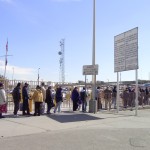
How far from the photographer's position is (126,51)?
21.2 meters

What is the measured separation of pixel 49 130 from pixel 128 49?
935 cm

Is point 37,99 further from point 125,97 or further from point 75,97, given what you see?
point 125,97

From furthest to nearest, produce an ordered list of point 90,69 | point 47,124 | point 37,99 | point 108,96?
point 108,96 < point 90,69 < point 37,99 < point 47,124

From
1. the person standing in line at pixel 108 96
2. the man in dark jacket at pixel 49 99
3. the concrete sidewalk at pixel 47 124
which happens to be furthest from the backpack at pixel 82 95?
the concrete sidewalk at pixel 47 124

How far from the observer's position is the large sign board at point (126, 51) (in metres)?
20.5

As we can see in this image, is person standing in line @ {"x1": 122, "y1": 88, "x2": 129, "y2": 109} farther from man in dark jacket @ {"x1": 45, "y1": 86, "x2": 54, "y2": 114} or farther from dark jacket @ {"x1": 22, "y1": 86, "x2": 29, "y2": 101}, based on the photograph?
dark jacket @ {"x1": 22, "y1": 86, "x2": 29, "y2": 101}

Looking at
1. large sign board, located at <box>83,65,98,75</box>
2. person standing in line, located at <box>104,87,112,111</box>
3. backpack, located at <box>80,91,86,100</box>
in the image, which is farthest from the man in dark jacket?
person standing in line, located at <box>104,87,112,111</box>

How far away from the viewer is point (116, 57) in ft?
Answer: 72.6

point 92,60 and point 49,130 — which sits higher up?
point 92,60

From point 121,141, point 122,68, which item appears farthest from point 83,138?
point 122,68

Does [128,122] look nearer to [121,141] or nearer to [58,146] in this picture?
[121,141]

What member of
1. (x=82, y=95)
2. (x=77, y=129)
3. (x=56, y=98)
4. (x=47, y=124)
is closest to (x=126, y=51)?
(x=82, y=95)

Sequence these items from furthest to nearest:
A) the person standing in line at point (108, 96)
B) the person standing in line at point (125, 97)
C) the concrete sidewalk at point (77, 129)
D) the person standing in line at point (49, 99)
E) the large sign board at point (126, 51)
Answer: the person standing in line at point (125, 97)
the person standing in line at point (108, 96)
the large sign board at point (126, 51)
the person standing in line at point (49, 99)
the concrete sidewalk at point (77, 129)

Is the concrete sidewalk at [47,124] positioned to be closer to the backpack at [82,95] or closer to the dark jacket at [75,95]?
the dark jacket at [75,95]
